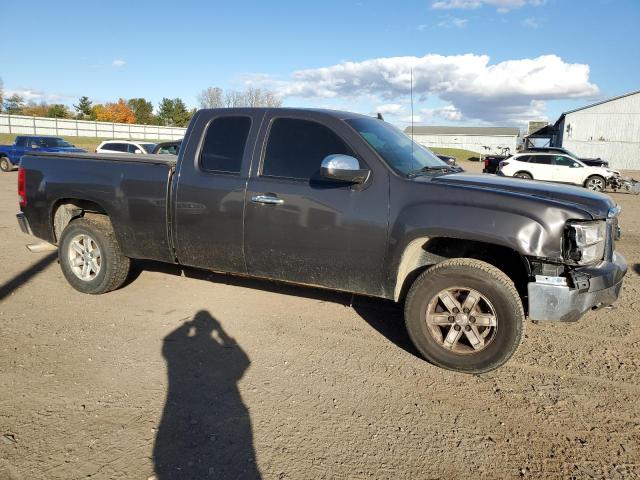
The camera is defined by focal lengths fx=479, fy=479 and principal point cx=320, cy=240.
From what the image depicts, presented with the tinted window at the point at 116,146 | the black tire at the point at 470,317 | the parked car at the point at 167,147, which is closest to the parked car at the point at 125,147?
the tinted window at the point at 116,146

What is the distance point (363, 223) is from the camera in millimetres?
3803

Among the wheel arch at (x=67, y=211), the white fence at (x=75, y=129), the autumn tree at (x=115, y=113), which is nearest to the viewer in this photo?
the wheel arch at (x=67, y=211)

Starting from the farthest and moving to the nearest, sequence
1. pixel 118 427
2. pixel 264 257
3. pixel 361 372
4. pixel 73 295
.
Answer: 1. pixel 73 295
2. pixel 264 257
3. pixel 361 372
4. pixel 118 427

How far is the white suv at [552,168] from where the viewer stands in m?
20.3

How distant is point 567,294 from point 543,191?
808 mm

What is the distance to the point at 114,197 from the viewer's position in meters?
4.87

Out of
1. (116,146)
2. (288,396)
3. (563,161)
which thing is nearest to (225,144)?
(288,396)

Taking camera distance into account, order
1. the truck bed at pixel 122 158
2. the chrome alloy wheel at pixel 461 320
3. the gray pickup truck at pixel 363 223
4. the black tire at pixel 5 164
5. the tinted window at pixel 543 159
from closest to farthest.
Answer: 1. the gray pickup truck at pixel 363 223
2. the chrome alloy wheel at pixel 461 320
3. the truck bed at pixel 122 158
4. the tinted window at pixel 543 159
5. the black tire at pixel 5 164

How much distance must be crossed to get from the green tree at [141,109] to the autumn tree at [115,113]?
0.92m

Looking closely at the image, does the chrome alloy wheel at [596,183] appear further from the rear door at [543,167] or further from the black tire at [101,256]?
the black tire at [101,256]

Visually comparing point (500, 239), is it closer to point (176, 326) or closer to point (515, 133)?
point (176, 326)

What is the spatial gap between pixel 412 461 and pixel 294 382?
110 centimetres

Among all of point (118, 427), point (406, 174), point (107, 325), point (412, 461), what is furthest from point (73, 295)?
point (412, 461)

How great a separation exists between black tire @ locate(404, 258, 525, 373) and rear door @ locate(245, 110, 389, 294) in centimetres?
37
